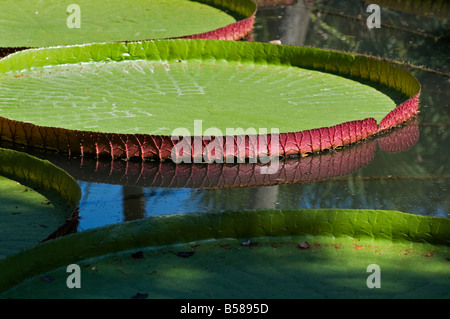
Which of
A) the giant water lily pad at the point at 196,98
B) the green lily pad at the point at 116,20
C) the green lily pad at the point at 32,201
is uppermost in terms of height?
the green lily pad at the point at 116,20

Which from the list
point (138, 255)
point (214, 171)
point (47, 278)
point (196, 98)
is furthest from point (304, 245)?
point (196, 98)

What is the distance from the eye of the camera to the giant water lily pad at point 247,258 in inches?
81.5

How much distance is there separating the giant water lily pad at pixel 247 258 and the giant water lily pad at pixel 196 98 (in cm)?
102

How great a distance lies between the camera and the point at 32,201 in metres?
2.81

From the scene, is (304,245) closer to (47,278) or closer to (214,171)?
(47,278)

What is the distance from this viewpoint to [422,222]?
239 cm

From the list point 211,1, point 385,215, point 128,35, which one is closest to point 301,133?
point 385,215

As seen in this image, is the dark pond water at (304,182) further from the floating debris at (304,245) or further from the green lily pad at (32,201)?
the floating debris at (304,245)

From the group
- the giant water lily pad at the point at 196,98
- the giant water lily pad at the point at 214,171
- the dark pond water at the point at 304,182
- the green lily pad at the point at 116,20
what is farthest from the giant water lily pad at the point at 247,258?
the green lily pad at the point at 116,20

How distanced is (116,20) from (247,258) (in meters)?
4.39

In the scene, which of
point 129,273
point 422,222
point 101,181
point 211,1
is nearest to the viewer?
point 129,273

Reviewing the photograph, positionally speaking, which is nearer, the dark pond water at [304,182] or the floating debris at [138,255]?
the floating debris at [138,255]

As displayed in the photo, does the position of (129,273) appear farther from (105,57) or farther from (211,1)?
(211,1)
